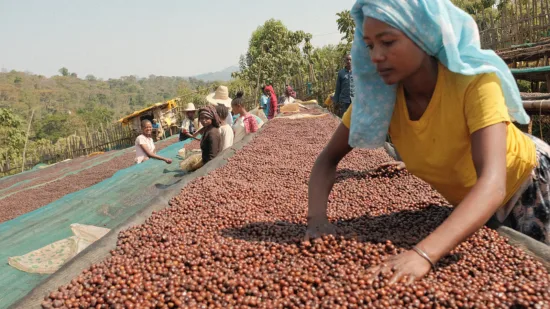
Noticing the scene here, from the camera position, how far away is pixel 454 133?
1489 mm

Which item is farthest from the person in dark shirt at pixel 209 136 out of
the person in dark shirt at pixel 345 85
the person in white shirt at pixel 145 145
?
the person in dark shirt at pixel 345 85

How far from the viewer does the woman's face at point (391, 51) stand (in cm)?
139

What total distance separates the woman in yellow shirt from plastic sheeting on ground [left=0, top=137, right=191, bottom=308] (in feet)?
6.22

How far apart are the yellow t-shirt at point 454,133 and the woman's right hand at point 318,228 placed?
19.3 inches

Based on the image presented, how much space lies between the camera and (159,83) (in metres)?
168

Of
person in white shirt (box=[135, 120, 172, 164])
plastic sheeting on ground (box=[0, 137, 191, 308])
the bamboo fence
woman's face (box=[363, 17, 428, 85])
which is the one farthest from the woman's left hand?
the bamboo fence

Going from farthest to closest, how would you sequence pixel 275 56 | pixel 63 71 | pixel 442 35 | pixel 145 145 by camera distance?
pixel 63 71
pixel 275 56
pixel 145 145
pixel 442 35

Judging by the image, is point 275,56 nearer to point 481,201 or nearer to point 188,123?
point 188,123

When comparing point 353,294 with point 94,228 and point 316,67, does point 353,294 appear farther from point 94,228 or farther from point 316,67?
point 316,67

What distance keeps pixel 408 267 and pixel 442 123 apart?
62cm

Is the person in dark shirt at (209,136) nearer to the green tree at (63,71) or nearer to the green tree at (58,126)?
the green tree at (58,126)

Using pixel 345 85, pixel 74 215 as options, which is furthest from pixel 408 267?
pixel 345 85

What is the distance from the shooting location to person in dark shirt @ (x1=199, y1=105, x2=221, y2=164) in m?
5.32

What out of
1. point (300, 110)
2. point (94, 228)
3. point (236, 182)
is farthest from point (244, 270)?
point (300, 110)
